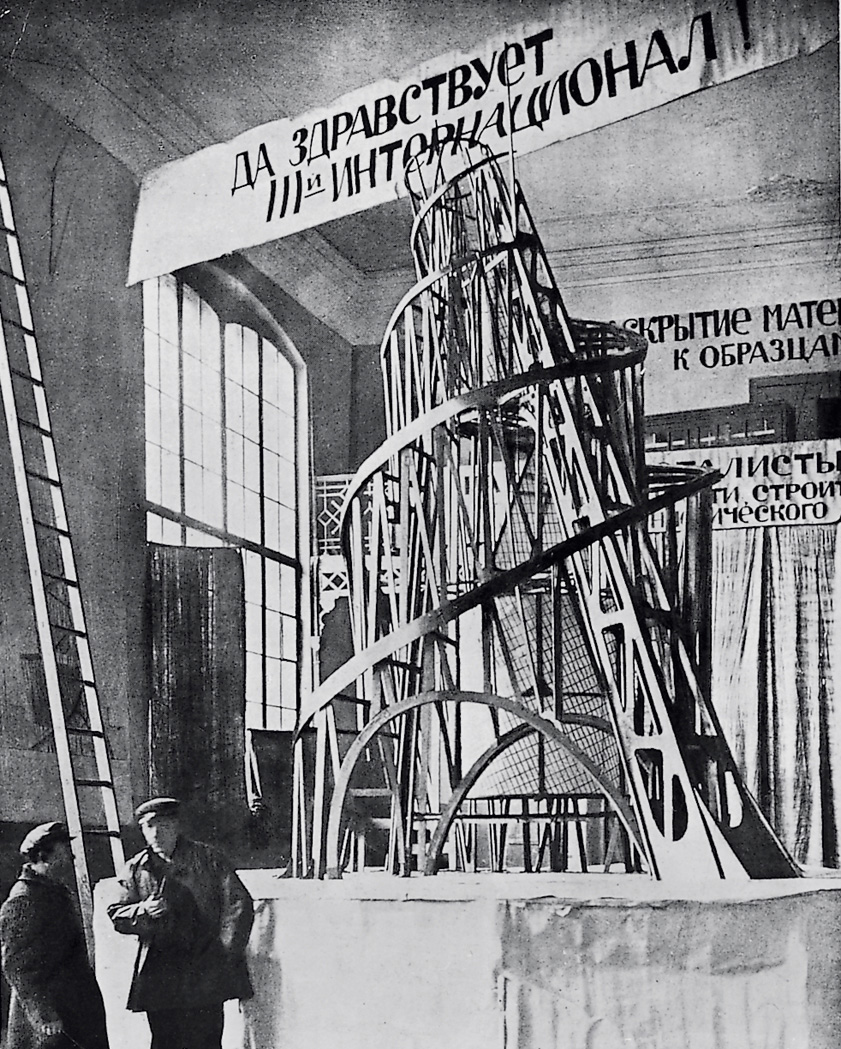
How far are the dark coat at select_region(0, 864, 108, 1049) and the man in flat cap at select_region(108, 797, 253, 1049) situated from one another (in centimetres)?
11

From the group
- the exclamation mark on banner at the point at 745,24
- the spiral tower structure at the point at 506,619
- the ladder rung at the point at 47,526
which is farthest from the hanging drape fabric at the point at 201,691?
the exclamation mark on banner at the point at 745,24

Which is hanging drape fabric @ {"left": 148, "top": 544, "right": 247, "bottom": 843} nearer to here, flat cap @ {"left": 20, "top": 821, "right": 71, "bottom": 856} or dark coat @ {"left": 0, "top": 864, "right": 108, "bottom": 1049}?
flat cap @ {"left": 20, "top": 821, "right": 71, "bottom": 856}

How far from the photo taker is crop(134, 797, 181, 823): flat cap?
3.28 metres

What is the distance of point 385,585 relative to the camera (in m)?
3.21

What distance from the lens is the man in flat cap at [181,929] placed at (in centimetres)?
318

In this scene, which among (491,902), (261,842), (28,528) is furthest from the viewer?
(28,528)

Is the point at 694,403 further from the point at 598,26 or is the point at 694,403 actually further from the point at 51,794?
the point at 51,794

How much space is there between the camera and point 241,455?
10.9 ft

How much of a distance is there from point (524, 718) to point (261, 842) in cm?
69

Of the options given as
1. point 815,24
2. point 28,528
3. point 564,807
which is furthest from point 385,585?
point 815,24

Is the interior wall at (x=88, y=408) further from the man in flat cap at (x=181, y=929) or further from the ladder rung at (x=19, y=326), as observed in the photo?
the man in flat cap at (x=181, y=929)

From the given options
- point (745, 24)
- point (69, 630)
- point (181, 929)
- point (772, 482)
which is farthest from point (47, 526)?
point (745, 24)

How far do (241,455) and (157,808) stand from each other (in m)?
0.87

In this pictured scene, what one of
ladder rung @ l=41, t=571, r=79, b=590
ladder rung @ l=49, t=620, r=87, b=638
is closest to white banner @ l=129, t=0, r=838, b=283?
ladder rung @ l=41, t=571, r=79, b=590
